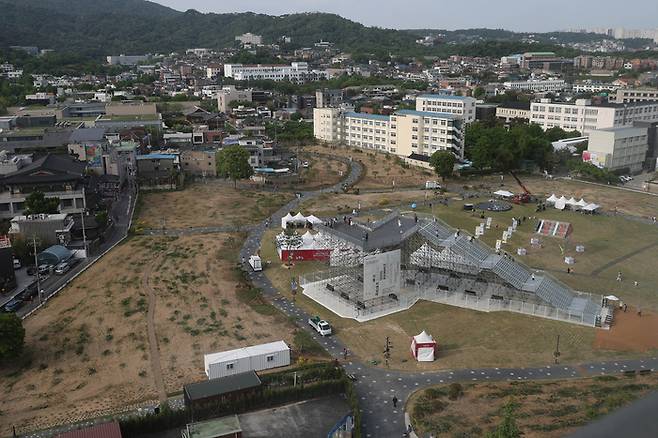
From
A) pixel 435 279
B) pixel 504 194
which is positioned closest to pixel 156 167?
pixel 504 194

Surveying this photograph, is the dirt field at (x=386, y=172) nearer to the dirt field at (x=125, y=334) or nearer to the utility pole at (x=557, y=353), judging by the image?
the dirt field at (x=125, y=334)

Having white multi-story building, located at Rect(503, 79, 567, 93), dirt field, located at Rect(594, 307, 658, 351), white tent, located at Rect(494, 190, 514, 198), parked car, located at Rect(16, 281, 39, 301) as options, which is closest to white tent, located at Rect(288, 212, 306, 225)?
parked car, located at Rect(16, 281, 39, 301)

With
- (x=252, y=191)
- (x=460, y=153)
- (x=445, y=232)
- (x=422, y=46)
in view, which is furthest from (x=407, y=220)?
(x=422, y=46)

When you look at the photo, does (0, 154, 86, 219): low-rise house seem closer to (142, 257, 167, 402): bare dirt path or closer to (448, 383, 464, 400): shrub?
(142, 257, 167, 402): bare dirt path

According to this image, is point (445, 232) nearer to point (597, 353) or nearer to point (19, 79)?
point (597, 353)

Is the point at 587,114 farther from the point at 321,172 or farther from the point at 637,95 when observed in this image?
the point at 321,172

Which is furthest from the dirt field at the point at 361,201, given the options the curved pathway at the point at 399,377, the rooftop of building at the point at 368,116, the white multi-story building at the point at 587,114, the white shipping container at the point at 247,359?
the white multi-story building at the point at 587,114
